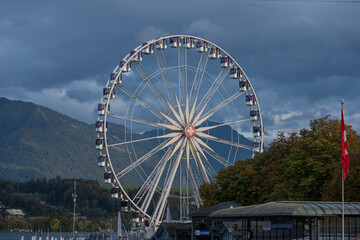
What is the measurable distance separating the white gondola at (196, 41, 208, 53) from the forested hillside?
57.5 feet

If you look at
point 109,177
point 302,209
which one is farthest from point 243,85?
point 302,209

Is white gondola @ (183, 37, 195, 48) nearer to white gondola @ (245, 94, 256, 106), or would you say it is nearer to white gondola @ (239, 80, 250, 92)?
white gondola @ (239, 80, 250, 92)

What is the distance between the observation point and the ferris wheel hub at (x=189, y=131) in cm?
9556

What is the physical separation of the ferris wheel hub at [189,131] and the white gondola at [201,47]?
1278cm

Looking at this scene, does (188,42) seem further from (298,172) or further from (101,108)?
(298,172)

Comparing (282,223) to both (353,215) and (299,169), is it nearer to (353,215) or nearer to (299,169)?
(353,215)

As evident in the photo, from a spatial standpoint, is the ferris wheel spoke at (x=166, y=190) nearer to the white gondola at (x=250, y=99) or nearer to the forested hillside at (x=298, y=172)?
the forested hillside at (x=298, y=172)

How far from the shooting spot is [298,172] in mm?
Answer: 80062

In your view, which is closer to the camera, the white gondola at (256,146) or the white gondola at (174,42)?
the white gondola at (174,42)

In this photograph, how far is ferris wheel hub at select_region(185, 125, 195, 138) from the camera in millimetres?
95562

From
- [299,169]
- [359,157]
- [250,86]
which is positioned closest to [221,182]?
[250,86]

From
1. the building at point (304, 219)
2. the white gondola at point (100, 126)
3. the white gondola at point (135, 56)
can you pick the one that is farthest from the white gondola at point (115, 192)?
the building at point (304, 219)

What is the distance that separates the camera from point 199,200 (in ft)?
343

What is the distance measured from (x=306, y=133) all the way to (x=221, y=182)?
19.9 metres
